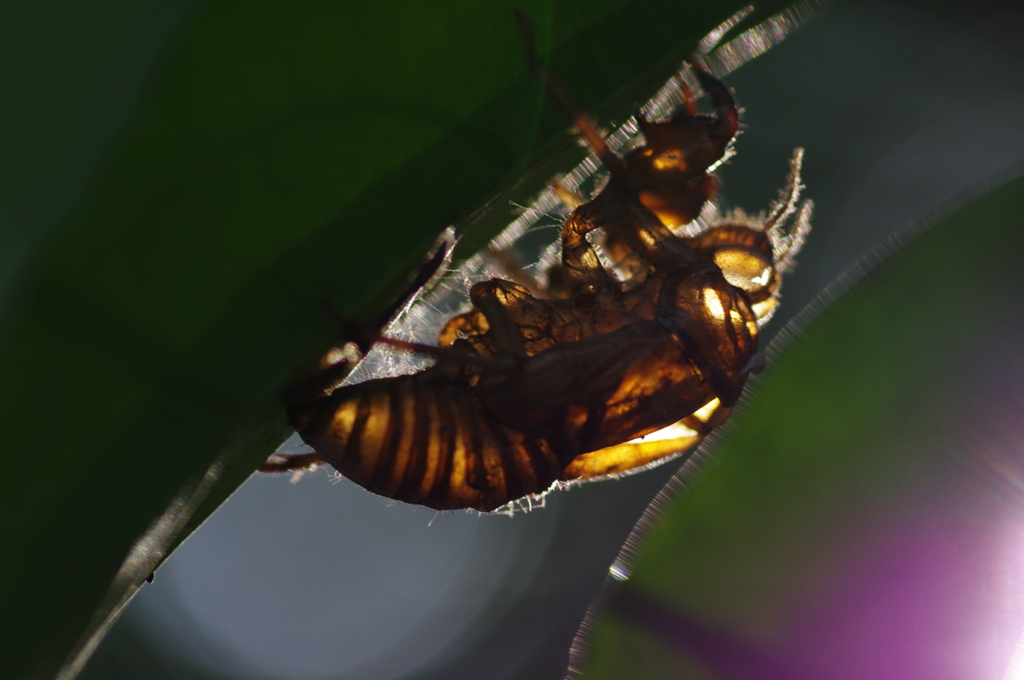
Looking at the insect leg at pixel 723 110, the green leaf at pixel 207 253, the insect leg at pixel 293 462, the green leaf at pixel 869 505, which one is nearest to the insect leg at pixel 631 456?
the green leaf at pixel 869 505

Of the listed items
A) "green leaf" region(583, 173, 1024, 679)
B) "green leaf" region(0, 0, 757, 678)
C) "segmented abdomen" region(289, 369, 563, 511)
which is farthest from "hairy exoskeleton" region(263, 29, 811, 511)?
"green leaf" region(0, 0, 757, 678)

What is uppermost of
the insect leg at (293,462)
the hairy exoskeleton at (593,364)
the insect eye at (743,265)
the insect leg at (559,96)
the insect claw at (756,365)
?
the insect leg at (559,96)

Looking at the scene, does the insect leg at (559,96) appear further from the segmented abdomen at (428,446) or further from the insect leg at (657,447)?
the insect leg at (657,447)

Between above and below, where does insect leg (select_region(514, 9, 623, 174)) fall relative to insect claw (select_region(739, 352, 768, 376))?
above

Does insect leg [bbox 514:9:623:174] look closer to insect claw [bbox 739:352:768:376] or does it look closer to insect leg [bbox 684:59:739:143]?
insect leg [bbox 684:59:739:143]

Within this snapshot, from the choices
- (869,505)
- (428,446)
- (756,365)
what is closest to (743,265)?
(756,365)
